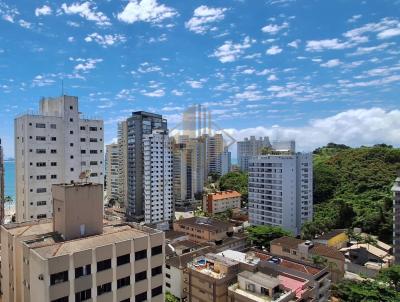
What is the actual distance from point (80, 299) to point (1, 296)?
7.16 meters

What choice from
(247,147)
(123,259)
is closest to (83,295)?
(123,259)

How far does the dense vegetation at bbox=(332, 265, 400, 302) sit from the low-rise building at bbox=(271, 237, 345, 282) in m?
2.51

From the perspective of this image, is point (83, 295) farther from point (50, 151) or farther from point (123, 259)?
point (50, 151)

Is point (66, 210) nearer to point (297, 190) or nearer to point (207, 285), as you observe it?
point (207, 285)

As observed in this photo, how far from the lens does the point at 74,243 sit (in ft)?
39.9

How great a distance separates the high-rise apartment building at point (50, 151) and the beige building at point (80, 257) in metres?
13.2

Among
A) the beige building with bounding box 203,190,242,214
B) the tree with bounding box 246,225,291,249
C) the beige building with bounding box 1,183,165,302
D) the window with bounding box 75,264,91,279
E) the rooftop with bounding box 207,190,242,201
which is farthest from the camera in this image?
the rooftop with bounding box 207,190,242,201

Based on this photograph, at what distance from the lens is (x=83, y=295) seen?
11.2 m

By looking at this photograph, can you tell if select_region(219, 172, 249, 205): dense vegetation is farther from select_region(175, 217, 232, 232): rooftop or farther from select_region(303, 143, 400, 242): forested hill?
select_region(175, 217, 232, 232): rooftop

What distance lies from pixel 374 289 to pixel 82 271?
23.3 meters

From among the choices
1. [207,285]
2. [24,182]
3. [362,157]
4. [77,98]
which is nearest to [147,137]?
[77,98]

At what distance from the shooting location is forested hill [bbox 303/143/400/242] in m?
45.8

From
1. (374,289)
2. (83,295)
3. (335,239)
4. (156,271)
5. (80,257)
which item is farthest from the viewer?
(335,239)

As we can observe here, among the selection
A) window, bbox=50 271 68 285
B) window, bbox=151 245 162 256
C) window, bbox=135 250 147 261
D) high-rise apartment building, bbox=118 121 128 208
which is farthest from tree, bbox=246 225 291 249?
window, bbox=50 271 68 285
